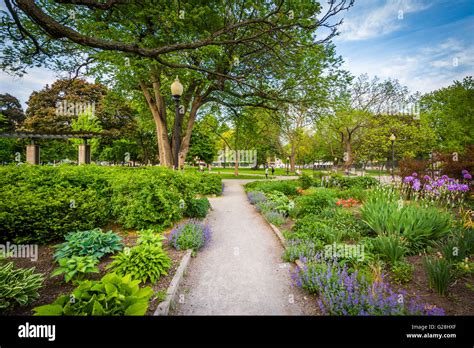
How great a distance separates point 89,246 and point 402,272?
589 centimetres

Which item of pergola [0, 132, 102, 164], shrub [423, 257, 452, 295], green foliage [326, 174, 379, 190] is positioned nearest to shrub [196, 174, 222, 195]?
green foliage [326, 174, 379, 190]

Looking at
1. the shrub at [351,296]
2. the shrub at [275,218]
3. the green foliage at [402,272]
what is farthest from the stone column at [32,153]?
the green foliage at [402,272]

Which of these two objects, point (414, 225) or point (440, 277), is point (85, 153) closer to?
point (414, 225)

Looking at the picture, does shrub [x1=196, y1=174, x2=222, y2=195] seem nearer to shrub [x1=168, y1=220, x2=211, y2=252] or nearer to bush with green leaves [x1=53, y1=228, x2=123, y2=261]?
shrub [x1=168, y1=220, x2=211, y2=252]

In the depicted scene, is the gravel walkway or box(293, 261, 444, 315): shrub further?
the gravel walkway

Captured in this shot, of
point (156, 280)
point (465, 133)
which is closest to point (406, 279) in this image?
point (156, 280)

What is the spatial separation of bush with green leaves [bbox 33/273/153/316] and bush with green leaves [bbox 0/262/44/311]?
0.64m

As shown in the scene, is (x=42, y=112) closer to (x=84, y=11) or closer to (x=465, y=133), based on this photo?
(x=84, y=11)

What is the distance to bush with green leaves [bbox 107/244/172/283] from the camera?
3.46m

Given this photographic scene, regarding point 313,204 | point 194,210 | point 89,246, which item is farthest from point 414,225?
point 89,246

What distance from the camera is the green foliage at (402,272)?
3.43 metres

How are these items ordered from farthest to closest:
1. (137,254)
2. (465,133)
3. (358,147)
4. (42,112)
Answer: (358,147), (42,112), (465,133), (137,254)

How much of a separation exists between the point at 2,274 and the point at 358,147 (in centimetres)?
3851
